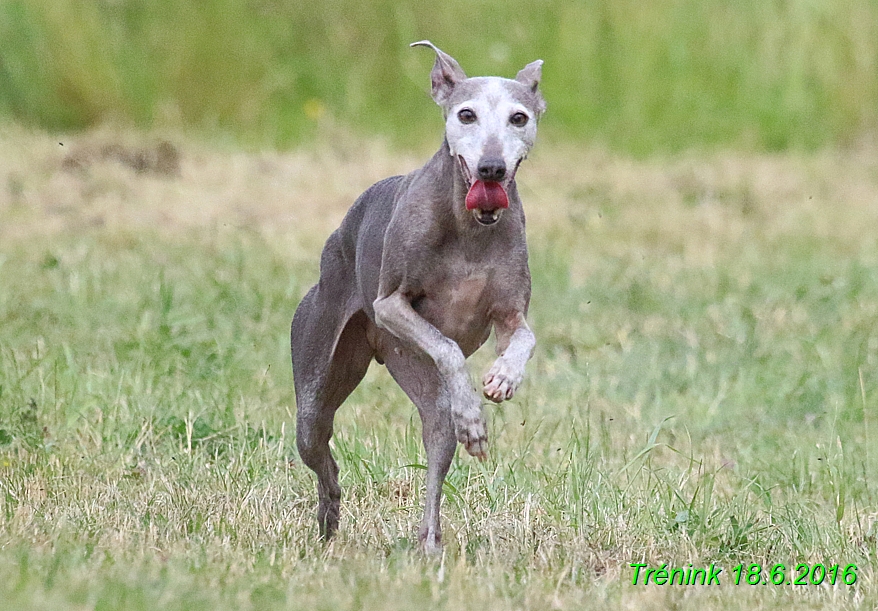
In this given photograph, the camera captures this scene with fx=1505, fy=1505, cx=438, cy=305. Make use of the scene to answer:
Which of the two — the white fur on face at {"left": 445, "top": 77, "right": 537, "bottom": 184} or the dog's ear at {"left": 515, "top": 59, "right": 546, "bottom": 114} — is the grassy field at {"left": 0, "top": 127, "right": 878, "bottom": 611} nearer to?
the white fur on face at {"left": 445, "top": 77, "right": 537, "bottom": 184}

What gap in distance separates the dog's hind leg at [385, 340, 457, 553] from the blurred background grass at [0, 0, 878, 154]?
849 cm

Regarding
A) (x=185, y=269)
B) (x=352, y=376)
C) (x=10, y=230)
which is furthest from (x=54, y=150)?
(x=352, y=376)

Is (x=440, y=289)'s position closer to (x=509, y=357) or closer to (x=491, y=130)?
(x=509, y=357)

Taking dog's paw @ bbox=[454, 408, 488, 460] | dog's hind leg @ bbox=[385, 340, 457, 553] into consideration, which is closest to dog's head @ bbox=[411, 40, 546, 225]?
dog's paw @ bbox=[454, 408, 488, 460]

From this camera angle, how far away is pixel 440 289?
4926 mm

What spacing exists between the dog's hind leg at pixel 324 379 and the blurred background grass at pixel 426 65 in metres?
8.29

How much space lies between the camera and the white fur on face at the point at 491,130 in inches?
184

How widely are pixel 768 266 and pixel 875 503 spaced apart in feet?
16.9

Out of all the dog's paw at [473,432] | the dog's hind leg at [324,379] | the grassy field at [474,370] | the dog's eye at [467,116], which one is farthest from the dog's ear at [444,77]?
the grassy field at [474,370]

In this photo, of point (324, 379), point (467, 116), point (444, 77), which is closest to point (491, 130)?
point (467, 116)

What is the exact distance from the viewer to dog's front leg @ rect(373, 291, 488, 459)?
15.0ft

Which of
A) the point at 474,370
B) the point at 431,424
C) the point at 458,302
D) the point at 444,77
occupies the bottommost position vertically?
the point at 431,424

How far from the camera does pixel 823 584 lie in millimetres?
4828

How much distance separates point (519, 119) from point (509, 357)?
2.51 ft
